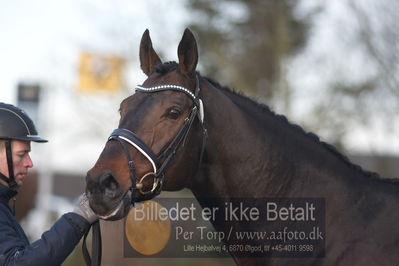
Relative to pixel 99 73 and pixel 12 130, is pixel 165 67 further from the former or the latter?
pixel 99 73

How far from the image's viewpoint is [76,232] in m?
3.77

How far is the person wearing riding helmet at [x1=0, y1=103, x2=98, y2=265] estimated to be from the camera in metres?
3.64

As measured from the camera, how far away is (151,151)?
3.77 metres

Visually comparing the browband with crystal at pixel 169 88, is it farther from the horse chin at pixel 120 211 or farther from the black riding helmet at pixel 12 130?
the black riding helmet at pixel 12 130

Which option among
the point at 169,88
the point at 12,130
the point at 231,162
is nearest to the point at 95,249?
the point at 12,130

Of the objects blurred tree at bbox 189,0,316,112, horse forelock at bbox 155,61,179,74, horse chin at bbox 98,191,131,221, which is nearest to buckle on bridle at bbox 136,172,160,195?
horse chin at bbox 98,191,131,221

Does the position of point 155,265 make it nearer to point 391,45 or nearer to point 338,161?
point 338,161

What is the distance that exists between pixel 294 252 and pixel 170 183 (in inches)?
36.0

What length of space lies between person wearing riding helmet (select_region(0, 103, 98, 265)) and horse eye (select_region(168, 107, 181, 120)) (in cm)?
76

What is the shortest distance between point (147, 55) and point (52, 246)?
58.2 inches

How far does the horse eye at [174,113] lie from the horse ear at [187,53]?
309 mm

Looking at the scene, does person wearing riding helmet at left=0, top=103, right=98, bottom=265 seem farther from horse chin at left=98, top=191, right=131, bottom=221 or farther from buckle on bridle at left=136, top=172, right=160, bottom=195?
buckle on bridle at left=136, top=172, right=160, bottom=195

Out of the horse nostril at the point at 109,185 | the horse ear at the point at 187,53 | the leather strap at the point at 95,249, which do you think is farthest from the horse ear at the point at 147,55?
the leather strap at the point at 95,249

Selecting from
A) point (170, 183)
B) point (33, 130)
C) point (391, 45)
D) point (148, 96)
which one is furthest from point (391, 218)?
point (391, 45)
